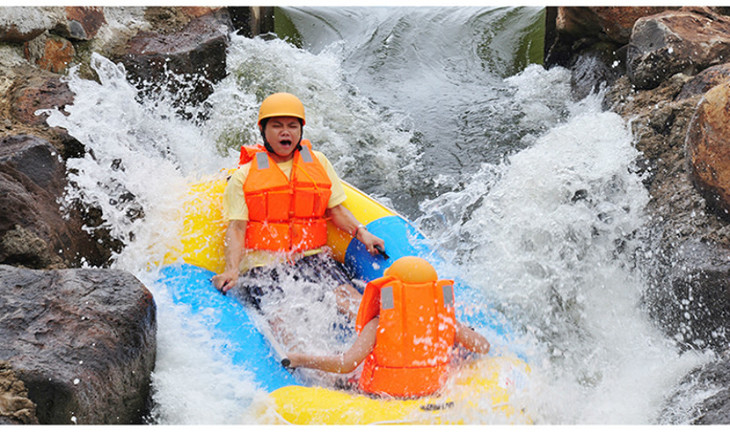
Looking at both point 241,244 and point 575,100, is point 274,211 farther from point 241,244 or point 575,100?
point 575,100

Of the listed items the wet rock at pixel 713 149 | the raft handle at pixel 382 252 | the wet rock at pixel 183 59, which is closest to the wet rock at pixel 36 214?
the raft handle at pixel 382 252

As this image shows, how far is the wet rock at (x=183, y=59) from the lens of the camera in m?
6.02

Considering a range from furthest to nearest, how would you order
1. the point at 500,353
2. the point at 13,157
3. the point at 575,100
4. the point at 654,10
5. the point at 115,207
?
the point at 575,100 → the point at 654,10 → the point at 115,207 → the point at 13,157 → the point at 500,353

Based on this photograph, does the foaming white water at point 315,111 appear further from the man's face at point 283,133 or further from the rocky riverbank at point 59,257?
the man's face at point 283,133

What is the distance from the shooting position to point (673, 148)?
15.8ft

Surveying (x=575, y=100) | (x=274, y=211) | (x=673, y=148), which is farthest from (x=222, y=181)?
(x=575, y=100)

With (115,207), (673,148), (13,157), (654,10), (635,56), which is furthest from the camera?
(654,10)

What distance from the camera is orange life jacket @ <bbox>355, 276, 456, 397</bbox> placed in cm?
312

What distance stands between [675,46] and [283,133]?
321 centimetres

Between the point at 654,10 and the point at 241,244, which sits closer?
the point at 241,244

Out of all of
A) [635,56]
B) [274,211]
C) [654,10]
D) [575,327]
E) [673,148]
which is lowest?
[575,327]

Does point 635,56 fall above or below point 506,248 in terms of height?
above

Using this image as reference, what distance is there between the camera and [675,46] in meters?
5.50

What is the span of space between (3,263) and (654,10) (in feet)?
18.4
